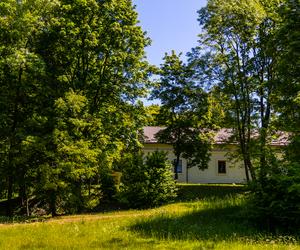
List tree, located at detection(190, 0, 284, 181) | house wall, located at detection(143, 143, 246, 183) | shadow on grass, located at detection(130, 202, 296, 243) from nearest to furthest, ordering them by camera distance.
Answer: shadow on grass, located at detection(130, 202, 296, 243), tree, located at detection(190, 0, 284, 181), house wall, located at detection(143, 143, 246, 183)

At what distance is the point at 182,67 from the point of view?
1544 inches

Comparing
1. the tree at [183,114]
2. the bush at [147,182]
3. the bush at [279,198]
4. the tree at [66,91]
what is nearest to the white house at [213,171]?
the tree at [183,114]

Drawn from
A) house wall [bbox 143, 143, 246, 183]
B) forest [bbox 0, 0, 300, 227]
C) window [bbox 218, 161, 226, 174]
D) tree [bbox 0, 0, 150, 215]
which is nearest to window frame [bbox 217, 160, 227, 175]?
window [bbox 218, 161, 226, 174]

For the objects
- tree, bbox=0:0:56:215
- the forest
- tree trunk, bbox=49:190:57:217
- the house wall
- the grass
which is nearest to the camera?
the grass

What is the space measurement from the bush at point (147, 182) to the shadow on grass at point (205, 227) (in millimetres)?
8736

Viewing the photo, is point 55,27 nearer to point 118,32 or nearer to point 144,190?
point 118,32

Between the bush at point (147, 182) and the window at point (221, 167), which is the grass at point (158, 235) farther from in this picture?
the window at point (221, 167)

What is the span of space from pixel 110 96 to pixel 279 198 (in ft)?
59.1

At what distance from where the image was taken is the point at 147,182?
2456cm

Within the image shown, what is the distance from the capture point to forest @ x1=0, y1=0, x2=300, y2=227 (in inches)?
769

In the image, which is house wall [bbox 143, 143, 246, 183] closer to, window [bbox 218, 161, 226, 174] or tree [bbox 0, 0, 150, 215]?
window [bbox 218, 161, 226, 174]

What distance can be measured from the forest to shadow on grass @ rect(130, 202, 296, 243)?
0.89 metres

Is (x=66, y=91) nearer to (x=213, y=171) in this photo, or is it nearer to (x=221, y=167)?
(x=213, y=171)

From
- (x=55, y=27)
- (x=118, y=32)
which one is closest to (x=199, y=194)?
(x=118, y=32)
